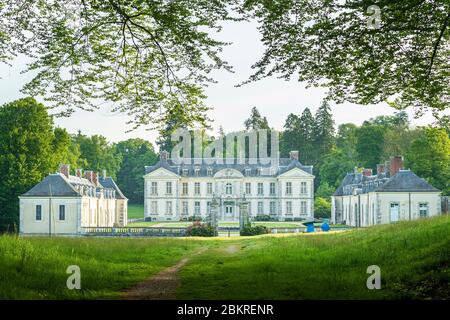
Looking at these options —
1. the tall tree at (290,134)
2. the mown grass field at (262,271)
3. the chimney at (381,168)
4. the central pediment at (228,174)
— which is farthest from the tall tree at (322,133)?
the mown grass field at (262,271)

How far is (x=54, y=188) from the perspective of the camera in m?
39.0

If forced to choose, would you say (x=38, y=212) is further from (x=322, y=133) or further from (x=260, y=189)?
(x=322, y=133)

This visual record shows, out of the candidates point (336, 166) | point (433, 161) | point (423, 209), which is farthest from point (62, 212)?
point (336, 166)

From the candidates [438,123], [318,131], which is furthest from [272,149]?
[438,123]

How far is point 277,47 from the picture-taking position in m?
10.7

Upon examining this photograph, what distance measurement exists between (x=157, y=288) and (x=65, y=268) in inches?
85.3

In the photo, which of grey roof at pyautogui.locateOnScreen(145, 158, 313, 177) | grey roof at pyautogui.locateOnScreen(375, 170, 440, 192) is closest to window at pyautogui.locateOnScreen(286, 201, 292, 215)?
grey roof at pyautogui.locateOnScreen(145, 158, 313, 177)

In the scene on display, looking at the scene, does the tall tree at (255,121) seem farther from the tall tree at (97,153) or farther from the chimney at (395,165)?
the chimney at (395,165)

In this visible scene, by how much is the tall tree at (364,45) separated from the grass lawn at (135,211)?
60544 millimetres

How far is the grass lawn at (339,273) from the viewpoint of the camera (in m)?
7.93

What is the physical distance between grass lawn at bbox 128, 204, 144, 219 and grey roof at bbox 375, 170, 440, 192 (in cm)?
3946

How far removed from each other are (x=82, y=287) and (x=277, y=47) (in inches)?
221
